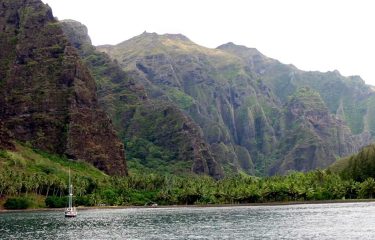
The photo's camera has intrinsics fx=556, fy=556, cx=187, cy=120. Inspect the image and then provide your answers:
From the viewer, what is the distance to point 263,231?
481 ft

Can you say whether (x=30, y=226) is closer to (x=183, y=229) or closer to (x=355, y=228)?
(x=183, y=229)

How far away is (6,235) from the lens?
15175 centimetres

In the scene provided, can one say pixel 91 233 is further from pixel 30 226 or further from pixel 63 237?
pixel 30 226

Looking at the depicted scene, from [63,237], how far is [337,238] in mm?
69695

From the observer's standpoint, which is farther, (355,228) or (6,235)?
(6,235)

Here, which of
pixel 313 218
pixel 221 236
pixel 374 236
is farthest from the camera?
pixel 313 218

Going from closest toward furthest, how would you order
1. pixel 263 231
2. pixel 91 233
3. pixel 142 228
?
pixel 263 231
pixel 91 233
pixel 142 228

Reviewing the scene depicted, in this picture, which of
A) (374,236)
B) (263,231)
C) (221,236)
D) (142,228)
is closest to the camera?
(374,236)

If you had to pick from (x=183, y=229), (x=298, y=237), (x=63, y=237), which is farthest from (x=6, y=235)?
(x=298, y=237)

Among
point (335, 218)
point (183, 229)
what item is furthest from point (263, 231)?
point (335, 218)

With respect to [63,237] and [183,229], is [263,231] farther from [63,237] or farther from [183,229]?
[63,237]

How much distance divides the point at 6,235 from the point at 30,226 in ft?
109

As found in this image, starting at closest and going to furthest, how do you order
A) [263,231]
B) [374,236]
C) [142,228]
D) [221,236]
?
[374,236] → [221,236] → [263,231] → [142,228]

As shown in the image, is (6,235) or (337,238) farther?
(6,235)
